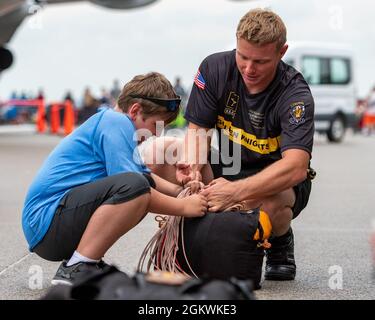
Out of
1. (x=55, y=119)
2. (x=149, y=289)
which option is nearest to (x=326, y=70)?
(x=55, y=119)

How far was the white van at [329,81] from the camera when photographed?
2283 cm

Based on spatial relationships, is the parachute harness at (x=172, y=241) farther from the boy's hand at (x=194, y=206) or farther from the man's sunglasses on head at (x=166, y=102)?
the man's sunglasses on head at (x=166, y=102)

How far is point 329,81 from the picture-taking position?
23203 millimetres

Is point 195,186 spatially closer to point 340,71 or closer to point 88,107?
point 340,71

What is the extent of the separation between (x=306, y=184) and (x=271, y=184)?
0.52 m

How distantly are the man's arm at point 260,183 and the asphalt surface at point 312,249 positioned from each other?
48 centimetres

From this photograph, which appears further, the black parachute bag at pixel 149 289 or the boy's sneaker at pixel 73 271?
the boy's sneaker at pixel 73 271

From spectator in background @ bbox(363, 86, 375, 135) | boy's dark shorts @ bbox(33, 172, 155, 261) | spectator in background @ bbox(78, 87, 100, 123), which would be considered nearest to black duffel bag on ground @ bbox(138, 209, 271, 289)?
boy's dark shorts @ bbox(33, 172, 155, 261)

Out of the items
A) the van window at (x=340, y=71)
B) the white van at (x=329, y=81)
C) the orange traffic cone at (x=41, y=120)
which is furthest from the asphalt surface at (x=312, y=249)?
the orange traffic cone at (x=41, y=120)

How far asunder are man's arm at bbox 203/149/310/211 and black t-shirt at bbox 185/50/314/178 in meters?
0.07

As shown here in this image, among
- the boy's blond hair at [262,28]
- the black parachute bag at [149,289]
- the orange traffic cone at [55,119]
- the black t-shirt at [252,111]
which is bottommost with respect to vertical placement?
the orange traffic cone at [55,119]

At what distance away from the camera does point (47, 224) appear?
13.5 feet

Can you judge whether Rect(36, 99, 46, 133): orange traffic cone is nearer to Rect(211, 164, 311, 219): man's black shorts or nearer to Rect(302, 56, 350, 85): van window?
Rect(302, 56, 350, 85): van window

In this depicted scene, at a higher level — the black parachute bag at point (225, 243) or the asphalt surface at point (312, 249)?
the black parachute bag at point (225, 243)
